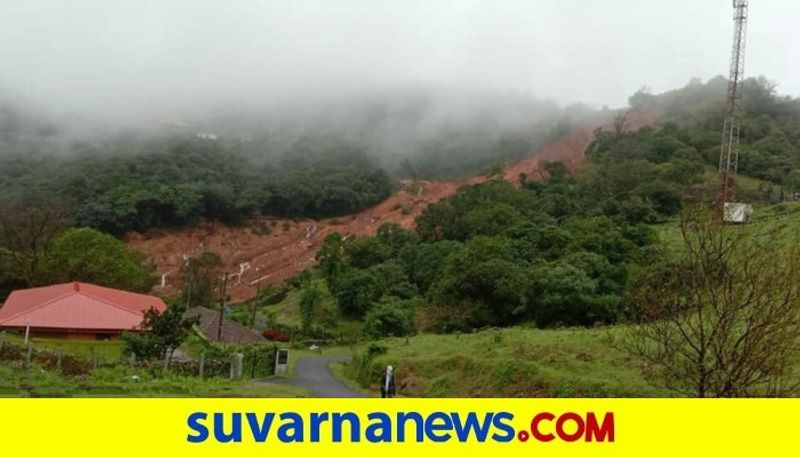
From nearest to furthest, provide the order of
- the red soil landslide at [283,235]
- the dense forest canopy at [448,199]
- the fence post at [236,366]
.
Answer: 1. the fence post at [236,366]
2. the dense forest canopy at [448,199]
3. the red soil landslide at [283,235]

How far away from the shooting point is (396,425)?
6711mm

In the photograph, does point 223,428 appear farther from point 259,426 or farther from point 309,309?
point 309,309

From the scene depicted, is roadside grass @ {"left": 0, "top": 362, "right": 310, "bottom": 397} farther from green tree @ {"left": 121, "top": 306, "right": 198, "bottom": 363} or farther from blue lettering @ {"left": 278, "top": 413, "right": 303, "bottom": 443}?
blue lettering @ {"left": 278, "top": 413, "right": 303, "bottom": 443}

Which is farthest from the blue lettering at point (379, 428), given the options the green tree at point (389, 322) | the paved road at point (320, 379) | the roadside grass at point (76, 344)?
the green tree at point (389, 322)

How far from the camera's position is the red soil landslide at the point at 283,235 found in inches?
2908

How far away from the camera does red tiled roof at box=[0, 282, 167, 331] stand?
32.8 meters

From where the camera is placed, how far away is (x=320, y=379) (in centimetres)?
2773

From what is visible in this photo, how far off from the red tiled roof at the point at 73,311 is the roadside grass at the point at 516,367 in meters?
13.9

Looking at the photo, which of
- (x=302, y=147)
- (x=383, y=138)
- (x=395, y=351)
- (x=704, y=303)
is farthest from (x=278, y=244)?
(x=704, y=303)

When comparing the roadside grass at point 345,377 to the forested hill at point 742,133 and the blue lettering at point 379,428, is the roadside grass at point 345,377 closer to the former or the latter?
the blue lettering at point 379,428

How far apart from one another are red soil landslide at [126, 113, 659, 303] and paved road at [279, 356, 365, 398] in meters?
33.5

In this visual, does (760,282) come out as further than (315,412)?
Yes

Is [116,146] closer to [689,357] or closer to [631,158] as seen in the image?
[631,158]

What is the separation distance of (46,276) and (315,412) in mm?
44299
